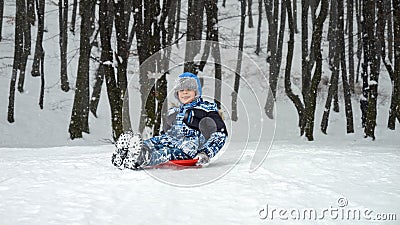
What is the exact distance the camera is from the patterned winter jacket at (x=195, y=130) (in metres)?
4.72

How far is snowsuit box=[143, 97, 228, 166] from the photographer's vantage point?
465 cm

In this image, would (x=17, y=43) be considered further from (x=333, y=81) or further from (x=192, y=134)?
(x=192, y=134)

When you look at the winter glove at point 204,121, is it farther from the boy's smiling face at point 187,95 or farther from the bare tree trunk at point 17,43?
the bare tree trunk at point 17,43

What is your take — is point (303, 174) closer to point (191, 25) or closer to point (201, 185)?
point (201, 185)

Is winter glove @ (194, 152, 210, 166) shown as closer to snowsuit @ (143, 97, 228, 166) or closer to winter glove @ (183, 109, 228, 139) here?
snowsuit @ (143, 97, 228, 166)

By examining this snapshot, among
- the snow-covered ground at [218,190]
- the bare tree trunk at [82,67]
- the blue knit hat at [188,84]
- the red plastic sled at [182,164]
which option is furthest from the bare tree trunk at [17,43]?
the red plastic sled at [182,164]

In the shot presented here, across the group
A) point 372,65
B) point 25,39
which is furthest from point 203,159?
point 25,39

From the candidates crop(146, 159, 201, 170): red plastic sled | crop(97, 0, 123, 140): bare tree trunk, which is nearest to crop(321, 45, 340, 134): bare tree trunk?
crop(97, 0, 123, 140): bare tree trunk

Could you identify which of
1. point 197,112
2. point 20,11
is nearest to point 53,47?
point 20,11

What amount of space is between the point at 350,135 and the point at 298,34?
14.4 meters

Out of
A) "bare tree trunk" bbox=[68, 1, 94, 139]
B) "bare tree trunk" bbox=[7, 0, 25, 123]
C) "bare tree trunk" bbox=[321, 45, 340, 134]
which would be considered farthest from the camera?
"bare tree trunk" bbox=[321, 45, 340, 134]

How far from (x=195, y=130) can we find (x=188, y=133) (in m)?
0.08

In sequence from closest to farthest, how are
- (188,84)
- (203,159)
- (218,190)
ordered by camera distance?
(218,190) → (203,159) → (188,84)

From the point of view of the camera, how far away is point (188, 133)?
4.82m
